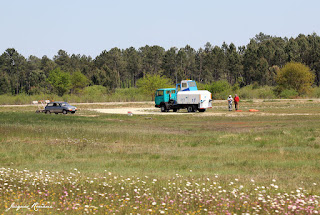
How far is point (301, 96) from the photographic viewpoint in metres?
98.8

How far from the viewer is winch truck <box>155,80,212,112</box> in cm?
5550

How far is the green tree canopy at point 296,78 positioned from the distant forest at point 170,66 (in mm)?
30347

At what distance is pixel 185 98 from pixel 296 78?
171 ft

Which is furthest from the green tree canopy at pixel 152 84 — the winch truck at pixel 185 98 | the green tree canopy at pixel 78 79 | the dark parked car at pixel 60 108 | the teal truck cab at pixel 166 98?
the dark parked car at pixel 60 108

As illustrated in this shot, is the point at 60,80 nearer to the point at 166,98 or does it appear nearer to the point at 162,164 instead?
the point at 166,98

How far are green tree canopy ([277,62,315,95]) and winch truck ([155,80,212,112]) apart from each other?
49.0 m

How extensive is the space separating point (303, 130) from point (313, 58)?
386 ft

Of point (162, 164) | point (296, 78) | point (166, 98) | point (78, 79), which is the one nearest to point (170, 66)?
point (78, 79)

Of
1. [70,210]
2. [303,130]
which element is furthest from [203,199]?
[303,130]

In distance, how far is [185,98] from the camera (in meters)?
56.6

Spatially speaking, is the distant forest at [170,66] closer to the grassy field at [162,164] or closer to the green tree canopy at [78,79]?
the green tree canopy at [78,79]

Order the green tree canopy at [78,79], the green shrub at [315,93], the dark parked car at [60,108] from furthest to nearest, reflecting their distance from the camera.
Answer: the green tree canopy at [78,79]
the green shrub at [315,93]
the dark parked car at [60,108]

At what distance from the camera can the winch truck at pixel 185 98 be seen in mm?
55500

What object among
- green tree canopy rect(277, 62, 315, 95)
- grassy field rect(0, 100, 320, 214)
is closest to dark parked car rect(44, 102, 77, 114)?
grassy field rect(0, 100, 320, 214)
